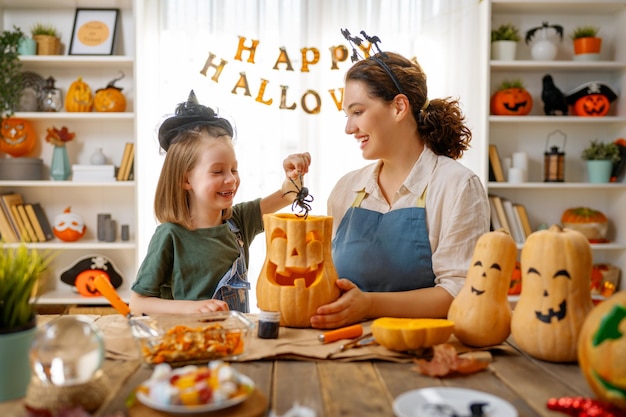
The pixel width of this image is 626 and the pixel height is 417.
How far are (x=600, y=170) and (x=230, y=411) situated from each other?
12.4 feet

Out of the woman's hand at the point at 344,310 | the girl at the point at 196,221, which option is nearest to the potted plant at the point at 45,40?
the girl at the point at 196,221

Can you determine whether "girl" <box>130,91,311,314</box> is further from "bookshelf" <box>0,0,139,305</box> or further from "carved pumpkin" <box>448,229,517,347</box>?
"bookshelf" <box>0,0,139,305</box>

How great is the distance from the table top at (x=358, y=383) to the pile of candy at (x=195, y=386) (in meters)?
0.03

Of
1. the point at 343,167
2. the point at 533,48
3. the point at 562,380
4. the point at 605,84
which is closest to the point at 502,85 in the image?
the point at 533,48

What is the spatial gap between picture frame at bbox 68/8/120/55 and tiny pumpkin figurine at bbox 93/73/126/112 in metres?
0.24

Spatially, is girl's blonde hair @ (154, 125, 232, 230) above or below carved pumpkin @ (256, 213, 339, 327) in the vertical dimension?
above

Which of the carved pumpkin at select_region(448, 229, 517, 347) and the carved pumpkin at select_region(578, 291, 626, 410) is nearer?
the carved pumpkin at select_region(578, 291, 626, 410)

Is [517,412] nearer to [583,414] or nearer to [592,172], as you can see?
[583,414]

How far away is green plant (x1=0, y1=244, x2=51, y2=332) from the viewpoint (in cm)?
113

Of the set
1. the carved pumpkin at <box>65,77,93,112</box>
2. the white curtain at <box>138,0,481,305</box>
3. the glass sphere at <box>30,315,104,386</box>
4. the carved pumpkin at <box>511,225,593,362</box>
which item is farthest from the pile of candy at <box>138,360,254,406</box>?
the carved pumpkin at <box>65,77,93,112</box>

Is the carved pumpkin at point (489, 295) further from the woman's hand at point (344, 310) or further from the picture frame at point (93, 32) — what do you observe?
the picture frame at point (93, 32)

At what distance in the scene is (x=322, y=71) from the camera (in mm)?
4270

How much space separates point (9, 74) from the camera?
3879 millimetres

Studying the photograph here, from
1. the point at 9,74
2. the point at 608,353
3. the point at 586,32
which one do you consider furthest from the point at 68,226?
the point at 608,353
